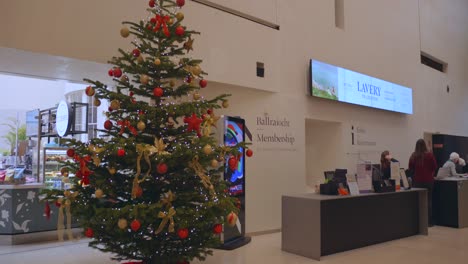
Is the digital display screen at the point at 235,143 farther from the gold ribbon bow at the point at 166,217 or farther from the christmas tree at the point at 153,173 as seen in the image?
the gold ribbon bow at the point at 166,217

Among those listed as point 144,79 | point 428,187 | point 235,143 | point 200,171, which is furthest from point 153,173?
point 428,187

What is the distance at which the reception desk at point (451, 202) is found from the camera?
24.1ft

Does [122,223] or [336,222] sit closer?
[122,223]

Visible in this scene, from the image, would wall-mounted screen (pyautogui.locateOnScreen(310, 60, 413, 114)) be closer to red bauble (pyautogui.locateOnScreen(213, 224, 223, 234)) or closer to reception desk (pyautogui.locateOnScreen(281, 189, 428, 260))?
reception desk (pyautogui.locateOnScreen(281, 189, 428, 260))

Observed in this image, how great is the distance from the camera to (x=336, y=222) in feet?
17.0

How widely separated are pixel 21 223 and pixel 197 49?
12.1 feet

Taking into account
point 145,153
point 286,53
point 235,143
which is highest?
point 286,53

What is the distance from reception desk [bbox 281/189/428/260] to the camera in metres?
5.02

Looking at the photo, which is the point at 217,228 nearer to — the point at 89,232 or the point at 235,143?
the point at 89,232

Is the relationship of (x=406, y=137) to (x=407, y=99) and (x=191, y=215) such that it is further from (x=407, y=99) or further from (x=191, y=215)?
(x=191, y=215)

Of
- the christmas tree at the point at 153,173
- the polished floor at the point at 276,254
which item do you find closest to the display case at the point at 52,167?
the polished floor at the point at 276,254

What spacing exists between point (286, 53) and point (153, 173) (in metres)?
4.99

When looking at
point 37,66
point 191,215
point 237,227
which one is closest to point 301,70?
point 237,227

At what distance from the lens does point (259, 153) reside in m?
7.02
